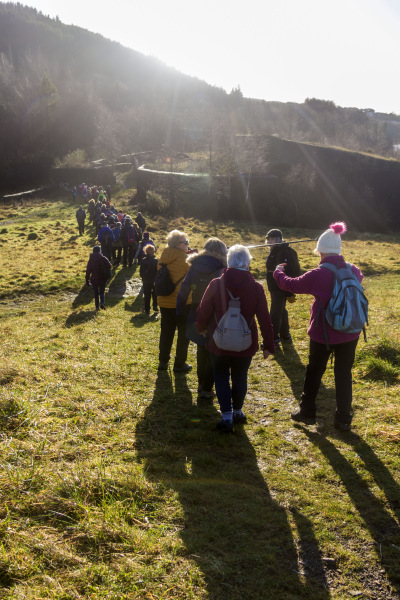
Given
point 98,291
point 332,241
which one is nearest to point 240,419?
point 332,241

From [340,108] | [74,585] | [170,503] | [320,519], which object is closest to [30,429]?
[170,503]

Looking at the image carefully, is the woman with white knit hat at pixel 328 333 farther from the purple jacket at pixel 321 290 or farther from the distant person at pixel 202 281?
the distant person at pixel 202 281

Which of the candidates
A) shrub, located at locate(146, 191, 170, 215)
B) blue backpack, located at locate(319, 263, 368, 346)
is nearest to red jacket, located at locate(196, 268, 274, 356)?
blue backpack, located at locate(319, 263, 368, 346)

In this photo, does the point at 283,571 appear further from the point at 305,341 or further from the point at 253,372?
the point at 305,341

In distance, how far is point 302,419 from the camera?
5172mm

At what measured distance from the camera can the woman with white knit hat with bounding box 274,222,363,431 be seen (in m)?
4.58

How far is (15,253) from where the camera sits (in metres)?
21.7

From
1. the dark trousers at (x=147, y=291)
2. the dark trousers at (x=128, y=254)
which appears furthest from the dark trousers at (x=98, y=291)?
the dark trousers at (x=128, y=254)

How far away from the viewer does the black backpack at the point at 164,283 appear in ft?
21.2

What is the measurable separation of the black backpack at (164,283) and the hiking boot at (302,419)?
2.71 meters

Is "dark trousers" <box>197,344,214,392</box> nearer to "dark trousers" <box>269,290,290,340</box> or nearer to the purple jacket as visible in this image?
the purple jacket

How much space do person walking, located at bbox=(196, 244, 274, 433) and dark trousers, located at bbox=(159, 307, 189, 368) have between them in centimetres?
165

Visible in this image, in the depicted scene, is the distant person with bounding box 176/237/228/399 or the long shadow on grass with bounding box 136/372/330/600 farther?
the distant person with bounding box 176/237/228/399

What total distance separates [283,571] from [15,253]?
22.2 metres
